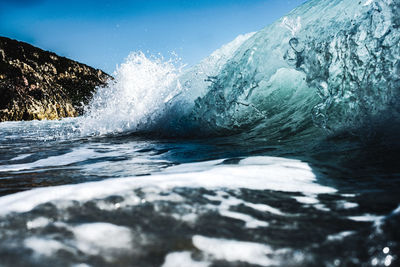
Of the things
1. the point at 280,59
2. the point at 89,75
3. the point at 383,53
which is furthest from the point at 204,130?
the point at 89,75

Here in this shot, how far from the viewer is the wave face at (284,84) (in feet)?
Result: 8.78

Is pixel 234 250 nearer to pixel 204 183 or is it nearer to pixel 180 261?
pixel 180 261

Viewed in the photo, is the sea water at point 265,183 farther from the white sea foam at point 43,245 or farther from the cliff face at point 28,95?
the cliff face at point 28,95

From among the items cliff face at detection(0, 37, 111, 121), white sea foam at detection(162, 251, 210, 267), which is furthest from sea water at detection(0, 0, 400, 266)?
cliff face at detection(0, 37, 111, 121)

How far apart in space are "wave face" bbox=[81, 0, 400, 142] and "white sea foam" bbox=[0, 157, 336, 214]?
1.35 m

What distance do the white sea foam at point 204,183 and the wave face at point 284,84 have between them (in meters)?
1.35

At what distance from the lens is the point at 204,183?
1429mm

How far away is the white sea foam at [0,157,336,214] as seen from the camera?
3.85ft

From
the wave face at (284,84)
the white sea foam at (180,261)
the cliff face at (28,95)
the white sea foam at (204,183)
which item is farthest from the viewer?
the cliff face at (28,95)

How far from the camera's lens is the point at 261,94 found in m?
4.76

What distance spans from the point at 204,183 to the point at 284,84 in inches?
150

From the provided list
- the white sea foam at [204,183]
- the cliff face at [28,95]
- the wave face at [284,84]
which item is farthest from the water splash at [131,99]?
the cliff face at [28,95]

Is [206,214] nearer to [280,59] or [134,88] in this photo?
[280,59]

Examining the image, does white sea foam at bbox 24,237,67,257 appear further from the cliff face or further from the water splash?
the cliff face
